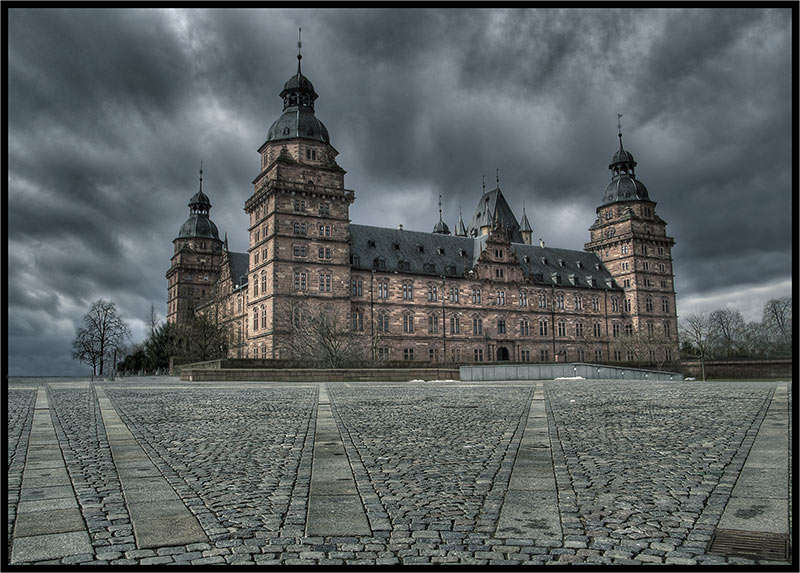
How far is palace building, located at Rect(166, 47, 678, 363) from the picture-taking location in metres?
62.7

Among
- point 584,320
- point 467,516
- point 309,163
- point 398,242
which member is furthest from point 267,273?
point 467,516

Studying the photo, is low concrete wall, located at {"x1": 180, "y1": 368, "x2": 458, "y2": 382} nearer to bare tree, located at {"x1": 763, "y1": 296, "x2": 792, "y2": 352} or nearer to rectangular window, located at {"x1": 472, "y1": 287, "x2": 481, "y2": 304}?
bare tree, located at {"x1": 763, "y1": 296, "x2": 792, "y2": 352}

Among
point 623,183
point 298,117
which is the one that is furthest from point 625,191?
point 298,117

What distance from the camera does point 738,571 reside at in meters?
3.52

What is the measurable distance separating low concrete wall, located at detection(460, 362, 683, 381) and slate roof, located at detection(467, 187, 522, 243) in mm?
56305

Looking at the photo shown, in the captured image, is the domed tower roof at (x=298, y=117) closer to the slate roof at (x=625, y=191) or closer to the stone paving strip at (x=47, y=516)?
the slate roof at (x=625, y=191)

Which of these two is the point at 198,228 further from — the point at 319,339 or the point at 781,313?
the point at 781,313

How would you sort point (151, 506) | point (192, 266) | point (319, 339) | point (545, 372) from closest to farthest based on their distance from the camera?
point (151, 506) < point (545, 372) < point (319, 339) < point (192, 266)

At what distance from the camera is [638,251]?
8556 cm

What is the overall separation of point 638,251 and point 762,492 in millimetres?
84803

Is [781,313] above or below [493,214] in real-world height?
below

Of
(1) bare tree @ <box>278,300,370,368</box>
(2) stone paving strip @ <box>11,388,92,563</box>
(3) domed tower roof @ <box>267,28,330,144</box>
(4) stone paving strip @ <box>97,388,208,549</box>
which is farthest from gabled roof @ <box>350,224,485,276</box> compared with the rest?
(2) stone paving strip @ <box>11,388,92,563</box>

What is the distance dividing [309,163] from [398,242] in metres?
15.1

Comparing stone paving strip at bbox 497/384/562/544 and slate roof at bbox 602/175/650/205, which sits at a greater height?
slate roof at bbox 602/175/650/205
